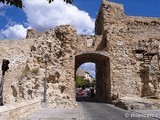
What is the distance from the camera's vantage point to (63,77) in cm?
2003

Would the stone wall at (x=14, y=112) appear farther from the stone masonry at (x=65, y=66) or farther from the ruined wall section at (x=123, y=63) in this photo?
the ruined wall section at (x=123, y=63)

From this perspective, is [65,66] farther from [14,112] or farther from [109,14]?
[14,112]

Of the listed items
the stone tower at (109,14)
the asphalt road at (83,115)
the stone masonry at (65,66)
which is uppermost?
the stone tower at (109,14)

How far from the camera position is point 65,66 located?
20.4m

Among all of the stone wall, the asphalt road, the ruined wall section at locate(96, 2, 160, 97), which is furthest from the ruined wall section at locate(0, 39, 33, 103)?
the stone wall

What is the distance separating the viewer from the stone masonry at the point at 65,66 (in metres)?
19.3

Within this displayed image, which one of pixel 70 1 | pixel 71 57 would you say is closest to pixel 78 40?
pixel 71 57

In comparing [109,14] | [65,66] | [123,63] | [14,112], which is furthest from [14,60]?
[14,112]

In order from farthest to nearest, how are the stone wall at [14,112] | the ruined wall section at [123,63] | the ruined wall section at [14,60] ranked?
the ruined wall section at [123,63]
the ruined wall section at [14,60]
the stone wall at [14,112]

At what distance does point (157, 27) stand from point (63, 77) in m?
16.1

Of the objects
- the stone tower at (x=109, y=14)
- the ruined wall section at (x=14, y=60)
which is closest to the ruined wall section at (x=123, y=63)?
the stone tower at (x=109, y=14)

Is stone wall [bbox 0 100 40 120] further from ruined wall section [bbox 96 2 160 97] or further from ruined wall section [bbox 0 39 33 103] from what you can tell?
ruined wall section [bbox 96 2 160 97]

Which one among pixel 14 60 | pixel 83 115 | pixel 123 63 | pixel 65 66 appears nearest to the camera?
pixel 83 115

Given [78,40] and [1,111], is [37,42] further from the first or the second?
[1,111]
